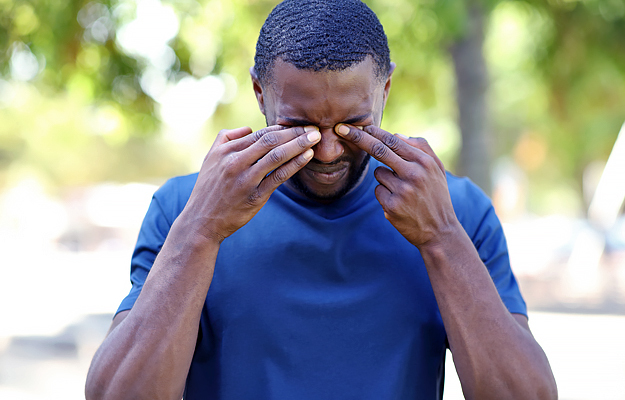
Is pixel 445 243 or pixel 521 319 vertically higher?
pixel 445 243

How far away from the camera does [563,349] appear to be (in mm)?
7336

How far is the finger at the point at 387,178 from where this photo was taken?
5.57 feet

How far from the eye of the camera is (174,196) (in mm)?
1921

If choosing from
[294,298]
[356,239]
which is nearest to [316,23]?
[356,239]

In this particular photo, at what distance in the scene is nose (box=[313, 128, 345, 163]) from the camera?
5.67ft

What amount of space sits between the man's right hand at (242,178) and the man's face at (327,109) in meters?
0.07

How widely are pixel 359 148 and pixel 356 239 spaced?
1.02 ft

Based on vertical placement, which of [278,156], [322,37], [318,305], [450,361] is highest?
[450,361]

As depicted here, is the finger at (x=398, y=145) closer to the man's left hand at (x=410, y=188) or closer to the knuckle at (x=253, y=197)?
the man's left hand at (x=410, y=188)

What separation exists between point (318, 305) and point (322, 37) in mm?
830

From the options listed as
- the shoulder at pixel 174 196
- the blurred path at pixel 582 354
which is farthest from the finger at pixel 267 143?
the blurred path at pixel 582 354

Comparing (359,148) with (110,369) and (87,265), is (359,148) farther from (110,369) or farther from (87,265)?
(87,265)

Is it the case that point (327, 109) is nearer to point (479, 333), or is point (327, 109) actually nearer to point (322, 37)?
point (322, 37)

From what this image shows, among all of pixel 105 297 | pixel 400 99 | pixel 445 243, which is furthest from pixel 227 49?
pixel 105 297
